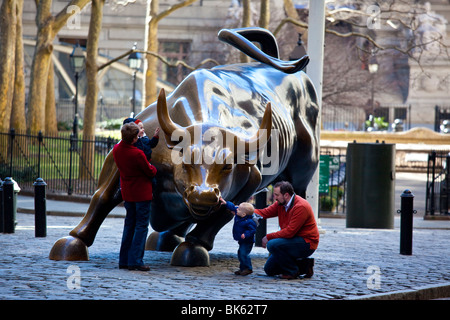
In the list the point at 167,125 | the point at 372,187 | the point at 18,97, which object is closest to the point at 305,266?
the point at 167,125

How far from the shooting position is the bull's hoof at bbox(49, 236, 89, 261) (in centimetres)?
955

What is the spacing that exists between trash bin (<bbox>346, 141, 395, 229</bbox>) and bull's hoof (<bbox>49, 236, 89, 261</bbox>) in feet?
22.6

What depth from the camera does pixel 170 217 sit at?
9.59 m

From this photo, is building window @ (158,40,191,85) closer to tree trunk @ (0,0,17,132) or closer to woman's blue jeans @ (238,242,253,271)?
tree trunk @ (0,0,17,132)

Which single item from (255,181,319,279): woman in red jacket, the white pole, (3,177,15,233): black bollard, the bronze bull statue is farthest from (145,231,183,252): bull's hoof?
the white pole

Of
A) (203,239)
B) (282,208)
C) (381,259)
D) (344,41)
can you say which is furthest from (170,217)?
(344,41)

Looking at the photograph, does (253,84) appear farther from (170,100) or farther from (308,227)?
(308,227)

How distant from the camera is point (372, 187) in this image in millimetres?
15148

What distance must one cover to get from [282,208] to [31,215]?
9.18 metres

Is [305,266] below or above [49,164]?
below

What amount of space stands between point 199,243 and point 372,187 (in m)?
6.36

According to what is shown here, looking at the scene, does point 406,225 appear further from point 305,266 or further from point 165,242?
point 165,242

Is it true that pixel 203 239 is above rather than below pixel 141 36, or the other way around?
below

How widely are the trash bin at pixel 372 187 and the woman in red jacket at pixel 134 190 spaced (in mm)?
6915
